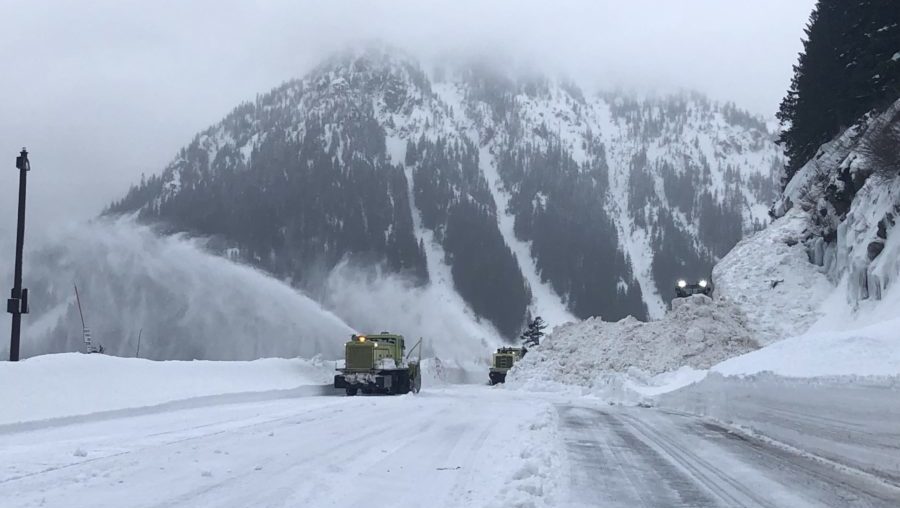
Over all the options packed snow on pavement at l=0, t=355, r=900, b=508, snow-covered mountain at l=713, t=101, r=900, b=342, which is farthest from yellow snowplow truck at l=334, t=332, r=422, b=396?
snow-covered mountain at l=713, t=101, r=900, b=342

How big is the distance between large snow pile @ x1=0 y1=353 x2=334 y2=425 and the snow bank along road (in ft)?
2.26

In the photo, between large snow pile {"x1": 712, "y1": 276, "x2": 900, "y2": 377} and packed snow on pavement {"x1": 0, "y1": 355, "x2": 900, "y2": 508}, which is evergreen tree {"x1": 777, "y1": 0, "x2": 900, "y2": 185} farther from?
packed snow on pavement {"x1": 0, "y1": 355, "x2": 900, "y2": 508}

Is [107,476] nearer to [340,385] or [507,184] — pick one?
[340,385]

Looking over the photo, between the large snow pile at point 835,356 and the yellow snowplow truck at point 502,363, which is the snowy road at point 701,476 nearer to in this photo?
the large snow pile at point 835,356

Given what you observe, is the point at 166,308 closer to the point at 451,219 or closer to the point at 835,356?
the point at 835,356

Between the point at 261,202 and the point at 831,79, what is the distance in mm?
133577

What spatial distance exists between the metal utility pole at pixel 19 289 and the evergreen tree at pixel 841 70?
101 feet

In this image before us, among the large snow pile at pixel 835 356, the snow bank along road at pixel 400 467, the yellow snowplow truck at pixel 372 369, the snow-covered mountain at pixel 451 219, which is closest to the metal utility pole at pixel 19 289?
the snow bank along road at pixel 400 467

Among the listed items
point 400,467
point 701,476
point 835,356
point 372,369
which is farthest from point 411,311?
point 701,476

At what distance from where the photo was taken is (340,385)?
32.8m

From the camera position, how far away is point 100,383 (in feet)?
60.6

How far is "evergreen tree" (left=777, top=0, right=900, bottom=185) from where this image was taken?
30719 mm

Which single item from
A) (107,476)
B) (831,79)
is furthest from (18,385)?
(831,79)

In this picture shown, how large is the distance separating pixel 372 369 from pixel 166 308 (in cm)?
2207
